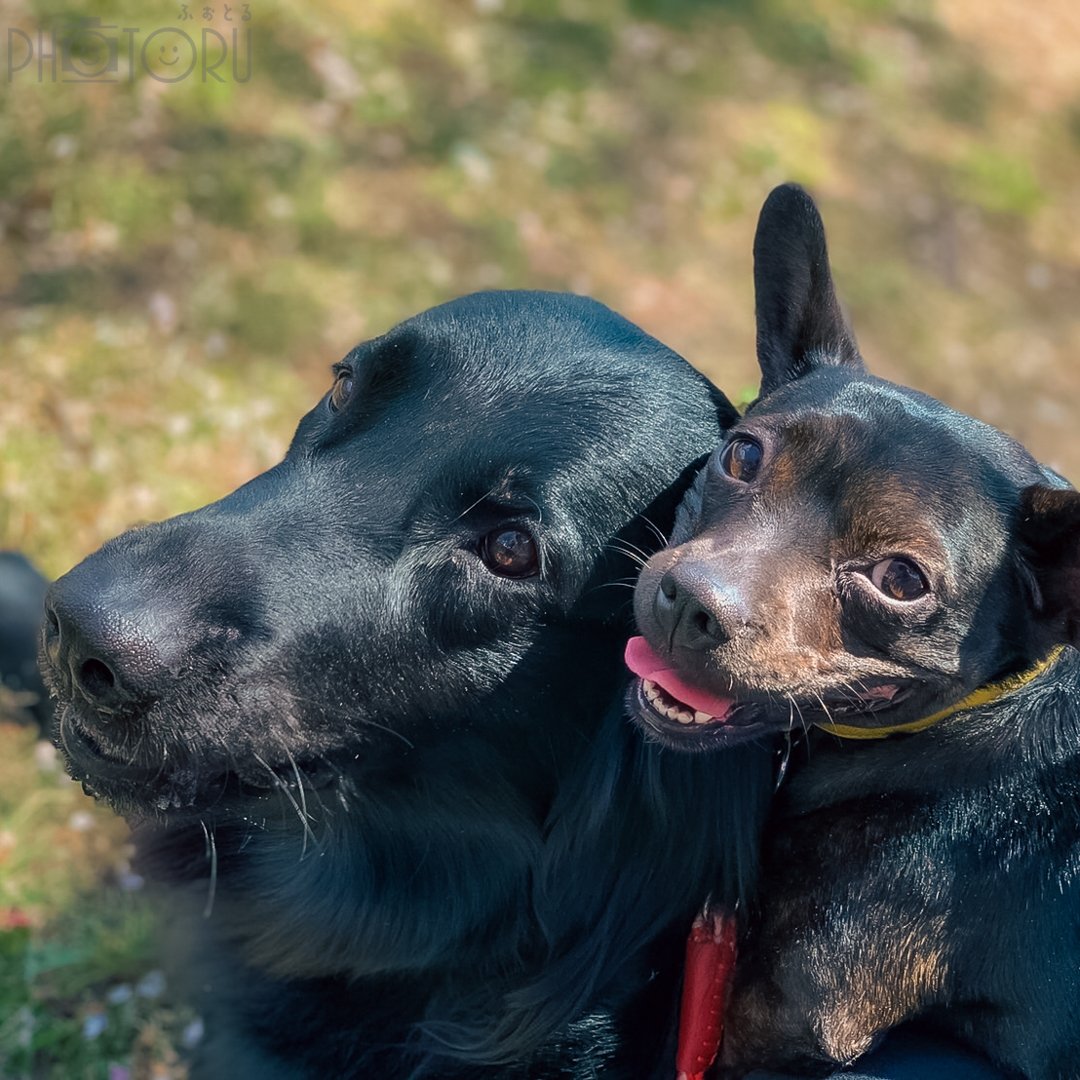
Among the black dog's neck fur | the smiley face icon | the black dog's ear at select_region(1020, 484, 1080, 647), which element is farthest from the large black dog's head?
the smiley face icon

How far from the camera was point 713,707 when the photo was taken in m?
2.48

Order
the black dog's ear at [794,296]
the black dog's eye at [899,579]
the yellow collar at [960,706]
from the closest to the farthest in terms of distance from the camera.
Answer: the black dog's eye at [899,579] < the yellow collar at [960,706] < the black dog's ear at [794,296]

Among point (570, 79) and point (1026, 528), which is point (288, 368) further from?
point (1026, 528)

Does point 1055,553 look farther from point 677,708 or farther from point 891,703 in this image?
point 677,708

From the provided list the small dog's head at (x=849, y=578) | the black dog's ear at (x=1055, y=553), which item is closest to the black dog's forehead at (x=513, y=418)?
the small dog's head at (x=849, y=578)

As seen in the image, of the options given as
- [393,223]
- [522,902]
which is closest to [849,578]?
[522,902]

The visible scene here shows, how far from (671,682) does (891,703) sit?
43 centimetres

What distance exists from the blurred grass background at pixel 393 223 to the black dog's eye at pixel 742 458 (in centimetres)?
197

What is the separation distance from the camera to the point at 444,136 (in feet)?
23.1

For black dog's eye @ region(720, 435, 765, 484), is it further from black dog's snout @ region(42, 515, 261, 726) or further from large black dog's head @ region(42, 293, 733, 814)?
black dog's snout @ region(42, 515, 261, 726)

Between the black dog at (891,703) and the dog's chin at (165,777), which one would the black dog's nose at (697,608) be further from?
the dog's chin at (165,777)

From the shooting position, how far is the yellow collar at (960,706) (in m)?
2.61

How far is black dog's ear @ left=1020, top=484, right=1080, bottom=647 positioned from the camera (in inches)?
99.3

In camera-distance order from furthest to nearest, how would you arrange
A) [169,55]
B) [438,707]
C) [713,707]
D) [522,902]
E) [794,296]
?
[169,55] < [794,296] < [522,902] < [438,707] < [713,707]
